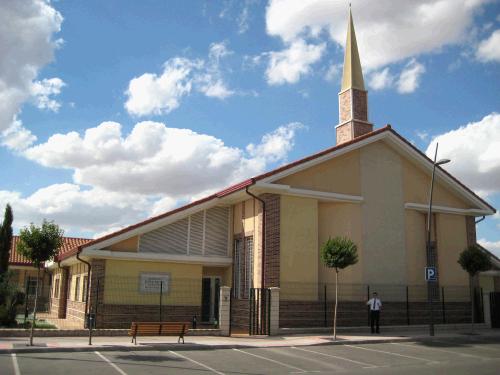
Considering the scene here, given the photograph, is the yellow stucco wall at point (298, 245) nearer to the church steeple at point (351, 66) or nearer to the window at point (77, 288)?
the window at point (77, 288)

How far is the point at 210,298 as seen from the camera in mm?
21641

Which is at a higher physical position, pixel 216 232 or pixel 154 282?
pixel 216 232

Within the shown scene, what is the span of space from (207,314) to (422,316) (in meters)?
9.15

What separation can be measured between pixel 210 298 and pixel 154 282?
3.15 meters

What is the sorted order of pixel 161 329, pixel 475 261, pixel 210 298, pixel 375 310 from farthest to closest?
pixel 210 298 < pixel 475 261 < pixel 375 310 < pixel 161 329

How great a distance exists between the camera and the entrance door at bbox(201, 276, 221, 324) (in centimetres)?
2130

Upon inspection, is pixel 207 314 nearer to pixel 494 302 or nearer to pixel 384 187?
pixel 384 187

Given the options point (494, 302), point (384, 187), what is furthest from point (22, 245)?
point (494, 302)

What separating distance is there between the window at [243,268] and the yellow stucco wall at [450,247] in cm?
892

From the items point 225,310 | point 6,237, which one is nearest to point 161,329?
point 225,310

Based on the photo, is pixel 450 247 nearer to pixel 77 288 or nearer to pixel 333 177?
pixel 333 177

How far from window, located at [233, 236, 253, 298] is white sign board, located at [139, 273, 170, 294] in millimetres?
2918

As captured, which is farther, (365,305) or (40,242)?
(365,305)

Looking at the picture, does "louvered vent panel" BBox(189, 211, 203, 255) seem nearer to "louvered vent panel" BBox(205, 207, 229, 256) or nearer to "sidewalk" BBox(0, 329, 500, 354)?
"louvered vent panel" BBox(205, 207, 229, 256)
